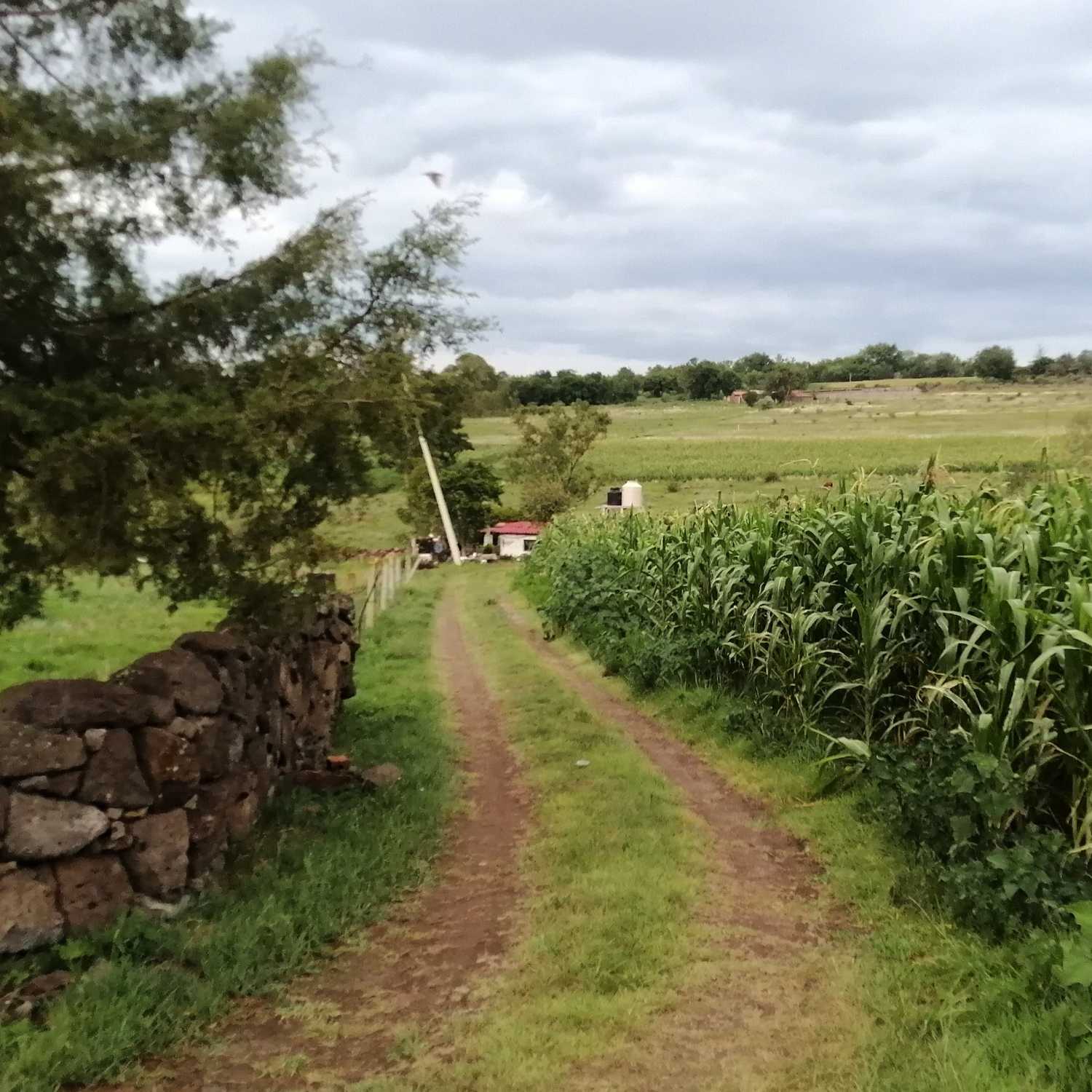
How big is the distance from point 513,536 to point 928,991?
40451 mm

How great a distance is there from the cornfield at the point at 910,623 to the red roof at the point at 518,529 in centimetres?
3235

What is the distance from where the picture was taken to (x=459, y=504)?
47.8m

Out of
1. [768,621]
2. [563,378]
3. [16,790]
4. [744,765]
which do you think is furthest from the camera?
[563,378]

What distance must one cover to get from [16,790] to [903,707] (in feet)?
18.6

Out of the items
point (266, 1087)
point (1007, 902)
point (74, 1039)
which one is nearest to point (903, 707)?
point (1007, 902)

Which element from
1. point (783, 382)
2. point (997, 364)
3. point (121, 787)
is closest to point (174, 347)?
point (121, 787)

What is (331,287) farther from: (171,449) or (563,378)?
(563,378)

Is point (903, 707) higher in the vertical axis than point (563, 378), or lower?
lower

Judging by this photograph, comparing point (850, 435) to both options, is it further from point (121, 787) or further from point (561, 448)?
point (121, 787)

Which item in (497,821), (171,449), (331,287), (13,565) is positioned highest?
(331,287)

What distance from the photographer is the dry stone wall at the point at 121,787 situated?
460 centimetres

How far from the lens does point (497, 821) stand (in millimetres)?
7270

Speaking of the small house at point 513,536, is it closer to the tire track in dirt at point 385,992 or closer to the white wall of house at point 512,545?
the white wall of house at point 512,545

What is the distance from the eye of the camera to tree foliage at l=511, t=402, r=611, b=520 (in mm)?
47594
